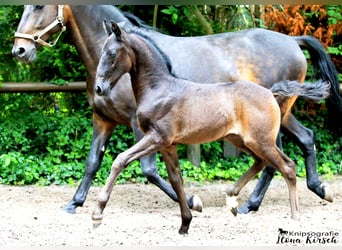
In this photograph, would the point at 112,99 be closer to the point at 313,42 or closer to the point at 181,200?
the point at 181,200

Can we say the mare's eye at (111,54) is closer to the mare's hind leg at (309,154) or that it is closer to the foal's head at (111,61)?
the foal's head at (111,61)

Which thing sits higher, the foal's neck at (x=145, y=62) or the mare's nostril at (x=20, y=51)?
the foal's neck at (x=145, y=62)

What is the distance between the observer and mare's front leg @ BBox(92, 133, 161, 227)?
3.88 meters

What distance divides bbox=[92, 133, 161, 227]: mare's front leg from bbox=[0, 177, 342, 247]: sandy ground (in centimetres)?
27

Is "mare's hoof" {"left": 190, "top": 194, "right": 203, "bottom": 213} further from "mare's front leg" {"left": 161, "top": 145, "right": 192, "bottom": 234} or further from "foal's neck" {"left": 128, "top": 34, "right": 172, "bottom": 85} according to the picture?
"foal's neck" {"left": 128, "top": 34, "right": 172, "bottom": 85}

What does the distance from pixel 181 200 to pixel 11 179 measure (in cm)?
329

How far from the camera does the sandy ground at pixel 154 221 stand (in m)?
4.13

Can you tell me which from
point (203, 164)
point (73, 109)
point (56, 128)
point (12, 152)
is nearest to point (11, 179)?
point (12, 152)

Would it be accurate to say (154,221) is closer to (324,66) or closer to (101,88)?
(101,88)

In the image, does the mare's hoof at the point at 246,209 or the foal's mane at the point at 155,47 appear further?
the mare's hoof at the point at 246,209

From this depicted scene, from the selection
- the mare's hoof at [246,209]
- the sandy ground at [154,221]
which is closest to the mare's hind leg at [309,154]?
the sandy ground at [154,221]

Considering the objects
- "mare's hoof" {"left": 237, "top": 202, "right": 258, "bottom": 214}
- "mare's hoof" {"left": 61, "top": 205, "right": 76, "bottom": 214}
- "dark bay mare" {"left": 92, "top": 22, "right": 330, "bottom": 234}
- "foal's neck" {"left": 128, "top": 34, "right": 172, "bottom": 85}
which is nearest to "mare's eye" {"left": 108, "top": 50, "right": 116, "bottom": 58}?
"dark bay mare" {"left": 92, "top": 22, "right": 330, "bottom": 234}

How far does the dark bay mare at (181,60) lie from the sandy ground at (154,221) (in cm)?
30

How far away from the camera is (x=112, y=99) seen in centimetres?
529
